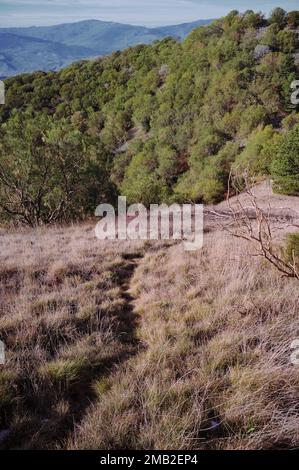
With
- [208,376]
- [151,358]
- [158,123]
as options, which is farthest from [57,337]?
[158,123]

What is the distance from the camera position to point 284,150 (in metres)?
26.3

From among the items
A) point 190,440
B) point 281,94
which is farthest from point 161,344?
point 281,94

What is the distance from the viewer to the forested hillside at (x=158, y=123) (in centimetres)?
1552

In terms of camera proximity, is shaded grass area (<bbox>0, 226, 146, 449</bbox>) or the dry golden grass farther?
shaded grass area (<bbox>0, 226, 146, 449</bbox>)

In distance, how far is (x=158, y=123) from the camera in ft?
190

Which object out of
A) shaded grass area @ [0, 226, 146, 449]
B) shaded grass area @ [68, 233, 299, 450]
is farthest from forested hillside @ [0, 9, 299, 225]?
shaded grass area @ [0, 226, 146, 449]

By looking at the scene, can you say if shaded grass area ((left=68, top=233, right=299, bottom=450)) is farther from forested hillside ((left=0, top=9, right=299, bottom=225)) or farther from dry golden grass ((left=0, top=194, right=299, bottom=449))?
forested hillside ((left=0, top=9, right=299, bottom=225))

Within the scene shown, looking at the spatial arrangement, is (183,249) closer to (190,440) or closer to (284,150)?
(190,440)

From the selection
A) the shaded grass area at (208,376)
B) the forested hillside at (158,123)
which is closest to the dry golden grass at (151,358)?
the shaded grass area at (208,376)

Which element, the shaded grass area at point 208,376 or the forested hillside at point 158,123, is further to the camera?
the forested hillside at point 158,123

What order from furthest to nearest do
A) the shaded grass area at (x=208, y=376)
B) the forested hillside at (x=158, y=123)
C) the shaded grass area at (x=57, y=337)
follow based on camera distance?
1. the forested hillside at (x=158, y=123)
2. the shaded grass area at (x=57, y=337)
3. the shaded grass area at (x=208, y=376)

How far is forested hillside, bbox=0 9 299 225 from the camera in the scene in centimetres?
1552

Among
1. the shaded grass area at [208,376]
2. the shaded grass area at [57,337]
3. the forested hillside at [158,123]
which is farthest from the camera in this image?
the forested hillside at [158,123]

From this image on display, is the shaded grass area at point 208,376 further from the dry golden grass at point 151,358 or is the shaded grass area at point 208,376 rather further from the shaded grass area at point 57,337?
the shaded grass area at point 57,337
